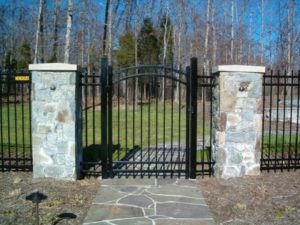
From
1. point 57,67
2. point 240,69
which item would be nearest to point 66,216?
point 57,67

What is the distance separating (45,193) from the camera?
472cm

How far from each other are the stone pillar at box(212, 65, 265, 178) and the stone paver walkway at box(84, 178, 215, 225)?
2.52 feet

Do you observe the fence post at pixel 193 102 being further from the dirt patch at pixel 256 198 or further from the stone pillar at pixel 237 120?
the dirt patch at pixel 256 198

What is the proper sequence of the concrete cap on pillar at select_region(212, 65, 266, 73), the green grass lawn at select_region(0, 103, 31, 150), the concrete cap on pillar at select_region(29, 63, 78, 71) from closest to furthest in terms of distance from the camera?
the concrete cap on pillar at select_region(29, 63, 78, 71)
the concrete cap on pillar at select_region(212, 65, 266, 73)
the green grass lawn at select_region(0, 103, 31, 150)

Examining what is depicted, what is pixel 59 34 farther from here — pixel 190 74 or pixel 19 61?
pixel 190 74

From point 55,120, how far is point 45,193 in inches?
46.4

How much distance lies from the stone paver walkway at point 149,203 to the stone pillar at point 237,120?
2.52 feet

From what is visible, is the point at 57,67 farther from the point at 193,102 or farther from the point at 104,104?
the point at 193,102

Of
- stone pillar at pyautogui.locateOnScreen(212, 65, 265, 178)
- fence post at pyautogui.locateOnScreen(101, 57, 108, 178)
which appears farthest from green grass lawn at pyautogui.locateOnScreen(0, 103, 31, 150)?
stone pillar at pyautogui.locateOnScreen(212, 65, 265, 178)

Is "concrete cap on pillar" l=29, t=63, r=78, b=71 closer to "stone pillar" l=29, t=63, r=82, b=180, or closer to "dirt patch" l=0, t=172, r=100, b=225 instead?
"stone pillar" l=29, t=63, r=82, b=180

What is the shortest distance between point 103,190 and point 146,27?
74.8ft

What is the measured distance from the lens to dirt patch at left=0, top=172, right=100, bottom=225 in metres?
3.87

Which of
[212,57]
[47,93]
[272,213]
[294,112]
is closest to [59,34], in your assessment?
[212,57]

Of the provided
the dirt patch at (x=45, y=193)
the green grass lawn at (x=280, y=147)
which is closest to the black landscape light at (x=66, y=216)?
the dirt patch at (x=45, y=193)
